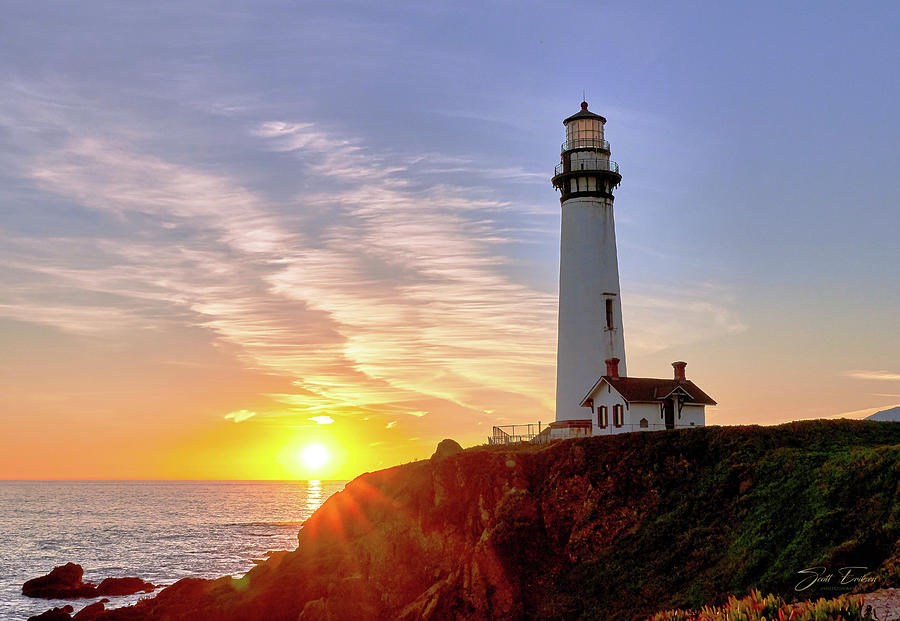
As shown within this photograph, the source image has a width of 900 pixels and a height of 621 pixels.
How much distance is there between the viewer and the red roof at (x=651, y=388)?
40656mm

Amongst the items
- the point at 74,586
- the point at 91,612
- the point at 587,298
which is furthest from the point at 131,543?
the point at 587,298

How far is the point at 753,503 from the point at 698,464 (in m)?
3.46

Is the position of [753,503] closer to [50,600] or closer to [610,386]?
[610,386]

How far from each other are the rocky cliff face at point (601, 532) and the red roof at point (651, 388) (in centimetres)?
697

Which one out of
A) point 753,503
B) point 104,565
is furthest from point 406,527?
point 104,565

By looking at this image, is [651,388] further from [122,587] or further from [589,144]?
[122,587]

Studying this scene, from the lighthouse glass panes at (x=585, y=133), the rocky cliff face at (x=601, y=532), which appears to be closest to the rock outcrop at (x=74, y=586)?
the rocky cliff face at (x=601, y=532)

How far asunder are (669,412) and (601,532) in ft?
40.3

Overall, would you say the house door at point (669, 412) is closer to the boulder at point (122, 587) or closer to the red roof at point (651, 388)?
the red roof at point (651, 388)

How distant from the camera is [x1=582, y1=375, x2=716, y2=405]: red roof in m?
40.7

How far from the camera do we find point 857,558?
21.7 meters

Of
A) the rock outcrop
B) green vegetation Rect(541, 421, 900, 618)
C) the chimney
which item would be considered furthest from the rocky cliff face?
the rock outcrop

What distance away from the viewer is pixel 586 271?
46.0m

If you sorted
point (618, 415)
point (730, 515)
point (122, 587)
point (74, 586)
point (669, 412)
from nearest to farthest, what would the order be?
point (730, 515), point (618, 415), point (669, 412), point (122, 587), point (74, 586)
